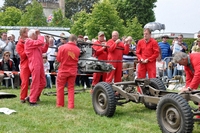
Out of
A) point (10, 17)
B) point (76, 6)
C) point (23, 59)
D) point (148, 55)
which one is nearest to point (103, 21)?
point (10, 17)

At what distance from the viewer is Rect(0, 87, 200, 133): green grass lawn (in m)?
6.44

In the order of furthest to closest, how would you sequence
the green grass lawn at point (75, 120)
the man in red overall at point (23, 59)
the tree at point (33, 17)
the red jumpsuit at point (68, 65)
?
the tree at point (33, 17) < the man in red overall at point (23, 59) < the red jumpsuit at point (68, 65) < the green grass lawn at point (75, 120)

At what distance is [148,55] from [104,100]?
2.70 metres

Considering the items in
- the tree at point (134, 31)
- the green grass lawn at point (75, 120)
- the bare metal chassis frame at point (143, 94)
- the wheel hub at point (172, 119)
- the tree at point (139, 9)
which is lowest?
the green grass lawn at point (75, 120)

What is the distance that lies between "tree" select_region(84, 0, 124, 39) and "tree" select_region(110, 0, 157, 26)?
21209mm

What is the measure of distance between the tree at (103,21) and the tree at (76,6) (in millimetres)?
39714

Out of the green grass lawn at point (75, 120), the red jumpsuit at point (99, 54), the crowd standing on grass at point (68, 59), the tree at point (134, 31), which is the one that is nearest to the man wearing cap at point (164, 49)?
the crowd standing on grass at point (68, 59)

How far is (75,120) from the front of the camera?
23.6ft

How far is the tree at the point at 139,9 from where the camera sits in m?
52.2

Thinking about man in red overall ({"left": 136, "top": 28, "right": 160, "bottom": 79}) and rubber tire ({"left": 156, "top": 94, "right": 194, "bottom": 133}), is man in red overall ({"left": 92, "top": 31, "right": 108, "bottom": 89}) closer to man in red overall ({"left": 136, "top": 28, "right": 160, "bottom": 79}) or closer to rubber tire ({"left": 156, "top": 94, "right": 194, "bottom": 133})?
man in red overall ({"left": 136, "top": 28, "right": 160, "bottom": 79})

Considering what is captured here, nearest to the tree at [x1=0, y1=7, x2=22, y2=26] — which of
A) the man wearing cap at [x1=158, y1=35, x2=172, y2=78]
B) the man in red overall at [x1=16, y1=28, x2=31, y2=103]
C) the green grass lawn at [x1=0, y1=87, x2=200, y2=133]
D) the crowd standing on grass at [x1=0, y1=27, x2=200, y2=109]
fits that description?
the man wearing cap at [x1=158, y1=35, x2=172, y2=78]

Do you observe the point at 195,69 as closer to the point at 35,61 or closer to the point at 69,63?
the point at 69,63

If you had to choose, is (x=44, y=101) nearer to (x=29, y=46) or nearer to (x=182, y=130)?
(x=29, y=46)

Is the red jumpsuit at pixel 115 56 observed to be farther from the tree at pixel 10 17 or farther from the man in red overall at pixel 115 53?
the tree at pixel 10 17
